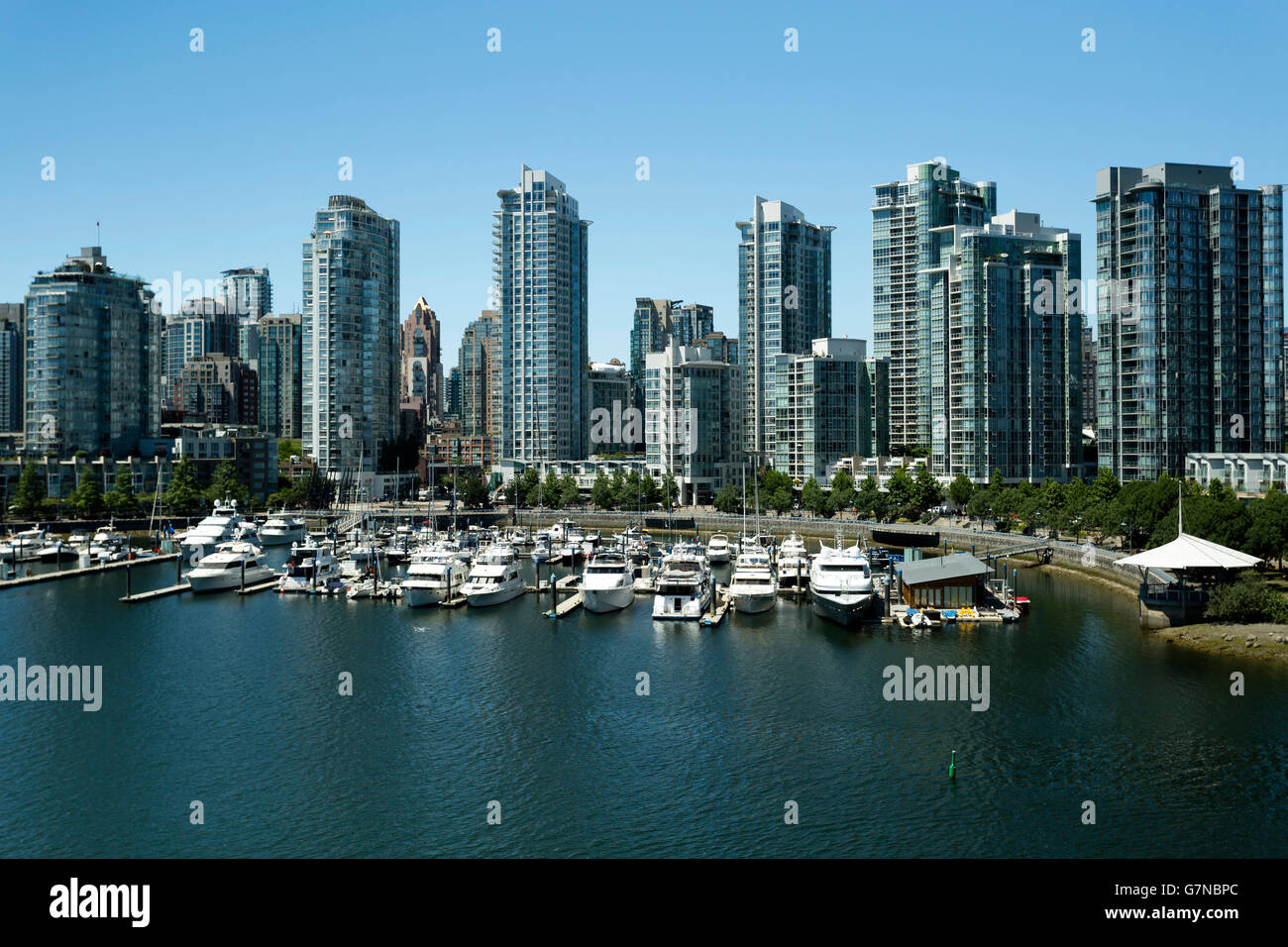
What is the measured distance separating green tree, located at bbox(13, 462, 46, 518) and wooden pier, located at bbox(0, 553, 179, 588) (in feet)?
96.2

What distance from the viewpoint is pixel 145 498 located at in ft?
377

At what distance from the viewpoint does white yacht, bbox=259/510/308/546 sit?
99.0 meters

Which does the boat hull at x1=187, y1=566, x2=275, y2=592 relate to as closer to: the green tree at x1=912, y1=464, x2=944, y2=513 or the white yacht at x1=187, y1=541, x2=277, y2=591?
the white yacht at x1=187, y1=541, x2=277, y2=591

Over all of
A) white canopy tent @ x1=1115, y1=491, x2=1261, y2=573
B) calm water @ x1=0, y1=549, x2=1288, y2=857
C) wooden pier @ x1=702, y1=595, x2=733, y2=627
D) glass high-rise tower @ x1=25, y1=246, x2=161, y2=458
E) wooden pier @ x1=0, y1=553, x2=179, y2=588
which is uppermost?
glass high-rise tower @ x1=25, y1=246, x2=161, y2=458

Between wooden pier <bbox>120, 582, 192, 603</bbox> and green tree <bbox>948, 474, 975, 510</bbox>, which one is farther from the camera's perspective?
green tree <bbox>948, 474, 975, 510</bbox>

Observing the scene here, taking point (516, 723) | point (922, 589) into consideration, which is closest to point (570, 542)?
point (922, 589)

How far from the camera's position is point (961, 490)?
109688mm

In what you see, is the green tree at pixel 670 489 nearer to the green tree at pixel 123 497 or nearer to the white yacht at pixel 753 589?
the green tree at pixel 123 497

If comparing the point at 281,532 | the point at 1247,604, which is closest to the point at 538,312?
the point at 281,532

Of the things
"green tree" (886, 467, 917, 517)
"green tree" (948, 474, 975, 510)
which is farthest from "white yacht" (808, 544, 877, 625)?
"green tree" (948, 474, 975, 510)

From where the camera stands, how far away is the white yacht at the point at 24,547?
84125 mm

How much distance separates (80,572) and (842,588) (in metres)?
58.2
